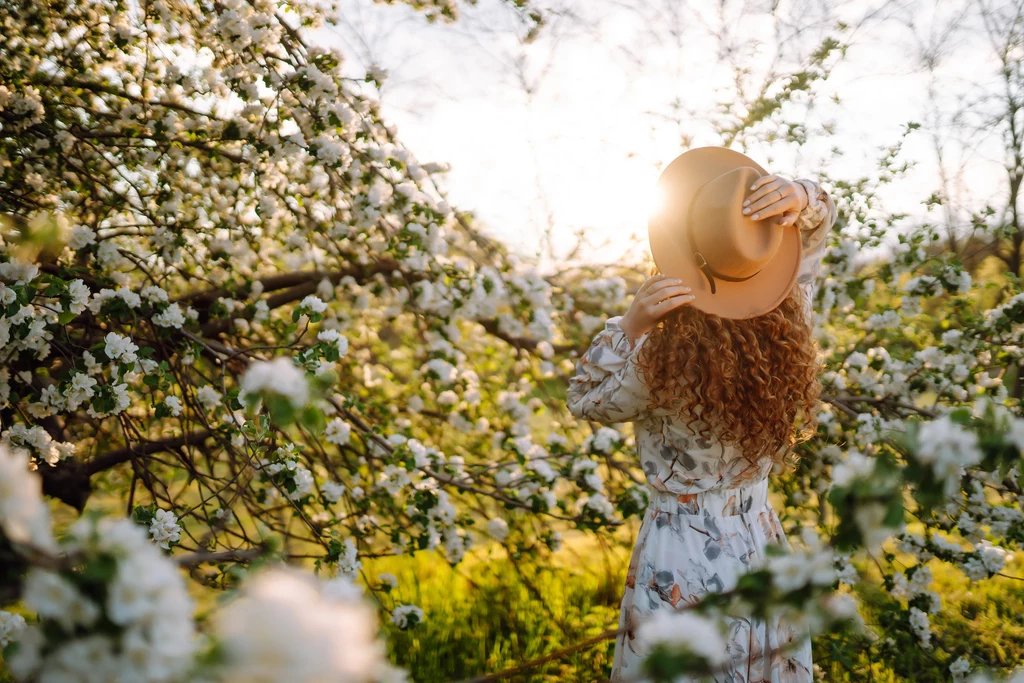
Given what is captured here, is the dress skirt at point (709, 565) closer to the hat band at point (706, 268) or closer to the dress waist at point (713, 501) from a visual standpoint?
the dress waist at point (713, 501)

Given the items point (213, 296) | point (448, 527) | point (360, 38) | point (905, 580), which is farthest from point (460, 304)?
point (905, 580)

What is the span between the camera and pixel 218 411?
263cm

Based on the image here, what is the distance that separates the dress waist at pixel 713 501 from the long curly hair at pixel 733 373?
117mm

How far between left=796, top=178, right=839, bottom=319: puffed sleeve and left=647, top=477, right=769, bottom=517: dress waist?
0.59 metres

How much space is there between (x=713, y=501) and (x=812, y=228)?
91cm

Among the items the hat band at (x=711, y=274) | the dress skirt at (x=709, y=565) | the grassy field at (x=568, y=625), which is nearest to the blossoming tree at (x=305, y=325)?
the grassy field at (x=568, y=625)

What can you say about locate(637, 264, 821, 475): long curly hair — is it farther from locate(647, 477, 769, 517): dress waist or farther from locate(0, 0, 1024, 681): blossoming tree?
locate(0, 0, 1024, 681): blossoming tree

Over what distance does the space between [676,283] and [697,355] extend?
0.21 metres

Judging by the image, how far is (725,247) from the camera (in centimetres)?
173

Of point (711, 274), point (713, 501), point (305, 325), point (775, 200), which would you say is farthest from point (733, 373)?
point (305, 325)

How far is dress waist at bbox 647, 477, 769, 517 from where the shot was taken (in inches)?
72.1

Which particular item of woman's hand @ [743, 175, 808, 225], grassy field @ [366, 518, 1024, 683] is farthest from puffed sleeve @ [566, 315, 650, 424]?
grassy field @ [366, 518, 1024, 683]

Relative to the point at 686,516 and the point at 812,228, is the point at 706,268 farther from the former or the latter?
the point at 686,516

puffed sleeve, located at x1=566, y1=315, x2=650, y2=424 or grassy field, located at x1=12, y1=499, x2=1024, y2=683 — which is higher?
puffed sleeve, located at x1=566, y1=315, x2=650, y2=424
